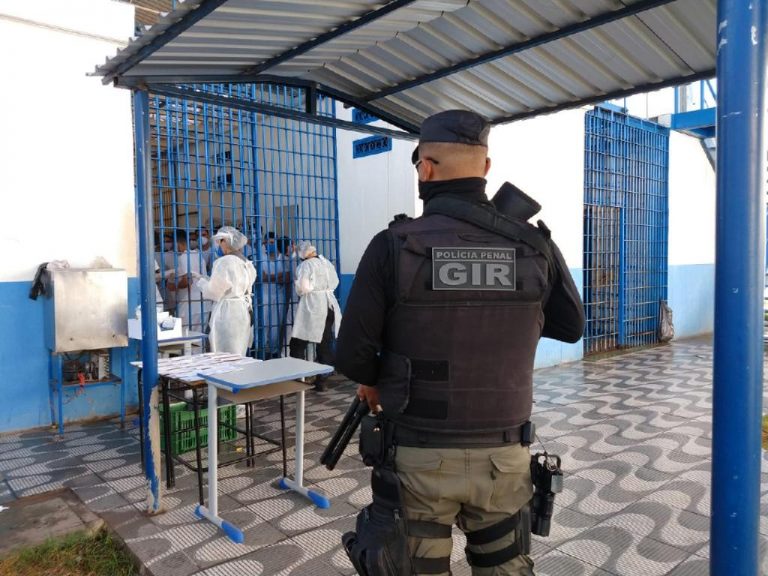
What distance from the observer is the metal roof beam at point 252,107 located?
3.44m

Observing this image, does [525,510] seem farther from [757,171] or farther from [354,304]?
[757,171]

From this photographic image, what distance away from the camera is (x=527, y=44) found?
11.4 feet

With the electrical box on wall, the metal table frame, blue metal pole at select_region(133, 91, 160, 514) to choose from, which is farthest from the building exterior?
the metal table frame

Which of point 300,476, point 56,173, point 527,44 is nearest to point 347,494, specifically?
point 300,476

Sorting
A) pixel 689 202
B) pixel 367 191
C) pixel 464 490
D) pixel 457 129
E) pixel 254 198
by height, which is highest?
pixel 689 202

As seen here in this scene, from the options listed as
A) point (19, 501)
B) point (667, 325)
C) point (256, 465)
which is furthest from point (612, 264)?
point (19, 501)

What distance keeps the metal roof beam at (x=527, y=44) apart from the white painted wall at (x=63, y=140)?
8.96 feet

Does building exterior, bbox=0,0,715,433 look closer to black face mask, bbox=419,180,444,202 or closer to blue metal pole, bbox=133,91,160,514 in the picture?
blue metal pole, bbox=133,91,160,514

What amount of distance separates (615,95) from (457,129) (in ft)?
8.67

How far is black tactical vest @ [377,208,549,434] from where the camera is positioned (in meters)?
1.83

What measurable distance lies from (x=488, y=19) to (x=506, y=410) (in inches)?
91.3

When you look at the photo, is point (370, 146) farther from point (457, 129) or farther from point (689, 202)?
point (689, 202)

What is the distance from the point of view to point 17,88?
17.0ft

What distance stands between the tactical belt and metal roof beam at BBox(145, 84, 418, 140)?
252cm
